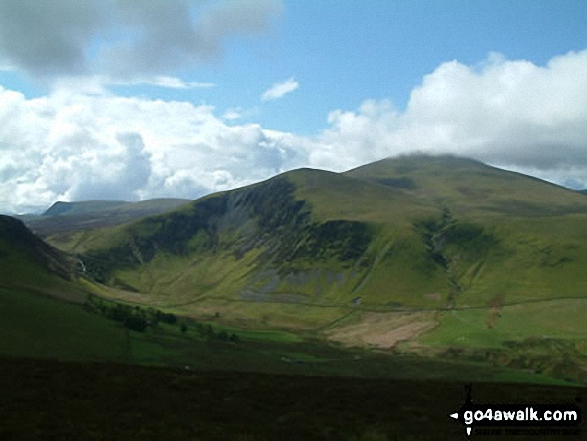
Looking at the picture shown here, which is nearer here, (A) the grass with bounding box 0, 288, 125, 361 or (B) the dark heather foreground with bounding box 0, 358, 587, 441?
(B) the dark heather foreground with bounding box 0, 358, 587, 441

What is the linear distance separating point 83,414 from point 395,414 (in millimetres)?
21494

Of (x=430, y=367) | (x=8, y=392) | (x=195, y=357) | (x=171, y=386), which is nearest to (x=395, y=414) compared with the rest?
(x=171, y=386)

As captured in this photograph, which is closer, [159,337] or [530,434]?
[530,434]

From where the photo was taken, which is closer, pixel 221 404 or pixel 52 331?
pixel 221 404

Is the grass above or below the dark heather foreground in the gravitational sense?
below

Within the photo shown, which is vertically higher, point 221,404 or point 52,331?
point 221,404

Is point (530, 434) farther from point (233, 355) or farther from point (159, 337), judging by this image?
point (159, 337)

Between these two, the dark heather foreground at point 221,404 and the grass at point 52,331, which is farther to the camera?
the grass at point 52,331

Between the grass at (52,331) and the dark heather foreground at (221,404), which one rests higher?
the dark heather foreground at (221,404)

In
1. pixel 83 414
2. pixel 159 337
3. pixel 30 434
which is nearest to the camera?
pixel 30 434

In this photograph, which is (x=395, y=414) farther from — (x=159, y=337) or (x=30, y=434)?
(x=159, y=337)

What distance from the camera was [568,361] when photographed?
183 m

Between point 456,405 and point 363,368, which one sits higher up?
point 456,405

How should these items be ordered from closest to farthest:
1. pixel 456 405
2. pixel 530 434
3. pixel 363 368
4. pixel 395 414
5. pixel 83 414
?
pixel 530 434, pixel 83 414, pixel 395 414, pixel 456 405, pixel 363 368
